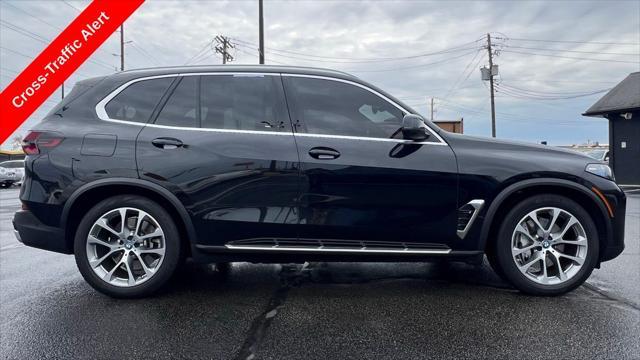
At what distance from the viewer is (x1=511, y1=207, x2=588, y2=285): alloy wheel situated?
3217mm

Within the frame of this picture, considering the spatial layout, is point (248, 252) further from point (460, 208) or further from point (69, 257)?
point (69, 257)

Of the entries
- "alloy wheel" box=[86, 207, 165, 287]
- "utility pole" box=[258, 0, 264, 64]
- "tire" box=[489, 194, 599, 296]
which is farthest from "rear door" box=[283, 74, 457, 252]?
"utility pole" box=[258, 0, 264, 64]

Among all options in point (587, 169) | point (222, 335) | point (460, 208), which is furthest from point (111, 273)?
point (587, 169)

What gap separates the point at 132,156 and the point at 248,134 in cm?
90

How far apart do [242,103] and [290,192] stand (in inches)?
33.5

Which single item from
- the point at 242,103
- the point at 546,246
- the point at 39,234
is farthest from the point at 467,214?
the point at 39,234

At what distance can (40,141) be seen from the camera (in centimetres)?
320

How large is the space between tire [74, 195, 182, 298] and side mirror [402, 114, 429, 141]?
76.4 inches

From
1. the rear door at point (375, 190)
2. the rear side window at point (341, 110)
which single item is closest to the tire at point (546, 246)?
the rear door at point (375, 190)

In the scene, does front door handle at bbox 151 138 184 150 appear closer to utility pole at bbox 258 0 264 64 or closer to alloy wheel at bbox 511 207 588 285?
alloy wheel at bbox 511 207 588 285

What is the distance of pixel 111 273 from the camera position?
318cm

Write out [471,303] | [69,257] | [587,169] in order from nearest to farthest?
[471,303], [587,169], [69,257]

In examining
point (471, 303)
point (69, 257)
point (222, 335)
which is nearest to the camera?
point (222, 335)

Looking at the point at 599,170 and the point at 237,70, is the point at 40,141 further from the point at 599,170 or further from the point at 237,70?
the point at 599,170
